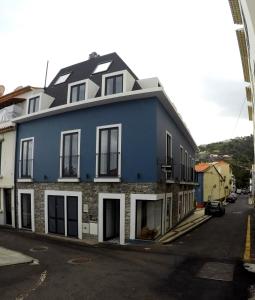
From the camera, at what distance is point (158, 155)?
16609 mm

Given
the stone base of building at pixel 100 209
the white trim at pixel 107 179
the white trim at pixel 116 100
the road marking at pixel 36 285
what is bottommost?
the road marking at pixel 36 285

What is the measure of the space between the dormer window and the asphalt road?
7.84 m

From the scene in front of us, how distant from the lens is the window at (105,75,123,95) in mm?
17734

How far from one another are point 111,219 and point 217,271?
8.06 m

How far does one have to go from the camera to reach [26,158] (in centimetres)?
2164

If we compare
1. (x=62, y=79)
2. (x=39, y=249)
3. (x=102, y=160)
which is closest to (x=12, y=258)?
(x=39, y=249)

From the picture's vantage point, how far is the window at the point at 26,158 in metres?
21.3

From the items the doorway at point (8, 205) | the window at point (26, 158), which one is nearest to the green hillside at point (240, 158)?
the doorway at point (8, 205)

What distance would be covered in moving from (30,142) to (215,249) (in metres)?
12.6

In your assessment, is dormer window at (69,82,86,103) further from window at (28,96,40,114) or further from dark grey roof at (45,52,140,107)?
window at (28,96,40,114)

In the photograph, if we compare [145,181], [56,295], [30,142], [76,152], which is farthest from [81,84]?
[56,295]

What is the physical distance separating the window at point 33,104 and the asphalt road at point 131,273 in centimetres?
887

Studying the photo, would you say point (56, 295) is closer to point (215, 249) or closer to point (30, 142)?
point (215, 249)

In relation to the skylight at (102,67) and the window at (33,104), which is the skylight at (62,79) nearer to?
the window at (33,104)
